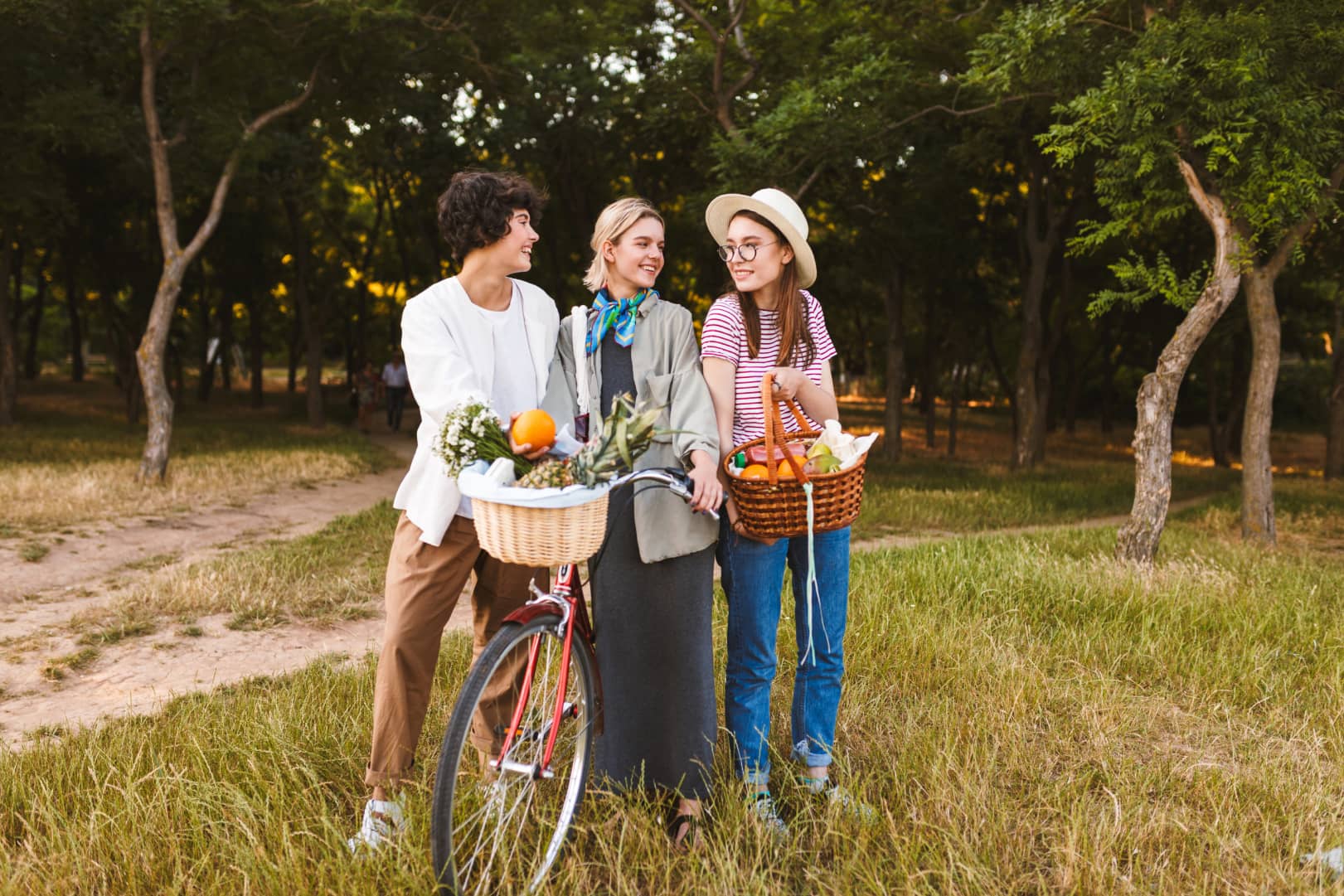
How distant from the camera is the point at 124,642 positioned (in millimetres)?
5992

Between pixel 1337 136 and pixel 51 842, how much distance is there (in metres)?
9.44

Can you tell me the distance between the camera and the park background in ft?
10.6

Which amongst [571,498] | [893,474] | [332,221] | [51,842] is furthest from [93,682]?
[332,221]

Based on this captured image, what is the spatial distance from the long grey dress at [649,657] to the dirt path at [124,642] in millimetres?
2759

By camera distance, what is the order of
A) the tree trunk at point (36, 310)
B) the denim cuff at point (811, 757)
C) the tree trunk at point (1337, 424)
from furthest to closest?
the tree trunk at point (36, 310)
the tree trunk at point (1337, 424)
the denim cuff at point (811, 757)

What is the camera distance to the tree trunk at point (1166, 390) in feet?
26.5

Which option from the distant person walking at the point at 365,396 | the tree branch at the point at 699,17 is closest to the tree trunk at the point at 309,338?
the distant person walking at the point at 365,396

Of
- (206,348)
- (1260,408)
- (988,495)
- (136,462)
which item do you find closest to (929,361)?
(988,495)

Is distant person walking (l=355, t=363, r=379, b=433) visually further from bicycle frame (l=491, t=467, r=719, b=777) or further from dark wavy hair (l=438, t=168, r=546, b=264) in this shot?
bicycle frame (l=491, t=467, r=719, b=777)

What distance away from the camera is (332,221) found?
90.0 ft

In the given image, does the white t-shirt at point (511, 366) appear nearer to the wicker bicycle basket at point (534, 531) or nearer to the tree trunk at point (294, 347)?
the wicker bicycle basket at point (534, 531)

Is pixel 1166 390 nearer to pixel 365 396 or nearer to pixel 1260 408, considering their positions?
pixel 1260 408

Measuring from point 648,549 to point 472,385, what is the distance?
0.74 metres

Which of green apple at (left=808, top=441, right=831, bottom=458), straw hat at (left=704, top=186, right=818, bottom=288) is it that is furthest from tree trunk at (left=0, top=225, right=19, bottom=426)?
green apple at (left=808, top=441, right=831, bottom=458)
